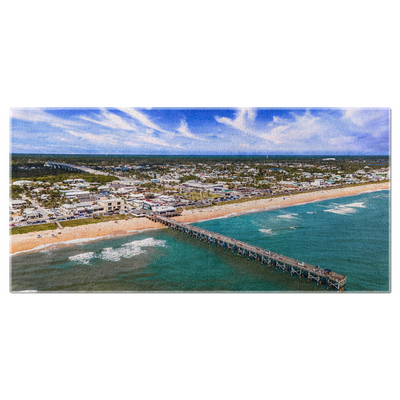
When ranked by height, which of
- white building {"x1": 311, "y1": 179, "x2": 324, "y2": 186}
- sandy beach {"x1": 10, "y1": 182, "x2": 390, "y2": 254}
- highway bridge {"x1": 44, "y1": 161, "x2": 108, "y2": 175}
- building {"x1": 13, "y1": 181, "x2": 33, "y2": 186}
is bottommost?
sandy beach {"x1": 10, "y1": 182, "x2": 390, "y2": 254}

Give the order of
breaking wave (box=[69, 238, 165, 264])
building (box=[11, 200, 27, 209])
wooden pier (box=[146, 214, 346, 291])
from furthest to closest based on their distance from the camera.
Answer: breaking wave (box=[69, 238, 165, 264]), building (box=[11, 200, 27, 209]), wooden pier (box=[146, 214, 346, 291])

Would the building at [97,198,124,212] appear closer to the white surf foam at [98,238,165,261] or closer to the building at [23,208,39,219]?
the white surf foam at [98,238,165,261]

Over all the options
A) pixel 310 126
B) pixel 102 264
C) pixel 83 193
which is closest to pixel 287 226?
pixel 310 126

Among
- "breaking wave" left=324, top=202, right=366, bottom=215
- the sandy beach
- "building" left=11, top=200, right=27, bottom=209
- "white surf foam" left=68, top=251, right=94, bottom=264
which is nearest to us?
"building" left=11, top=200, right=27, bottom=209

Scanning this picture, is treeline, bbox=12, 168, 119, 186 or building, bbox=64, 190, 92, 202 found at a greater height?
treeline, bbox=12, 168, 119, 186

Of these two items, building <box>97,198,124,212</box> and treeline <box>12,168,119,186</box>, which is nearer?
treeline <box>12,168,119,186</box>

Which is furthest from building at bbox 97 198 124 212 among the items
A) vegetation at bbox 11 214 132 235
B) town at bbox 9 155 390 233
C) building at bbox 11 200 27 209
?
building at bbox 11 200 27 209

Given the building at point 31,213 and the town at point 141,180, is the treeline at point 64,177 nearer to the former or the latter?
the town at point 141,180

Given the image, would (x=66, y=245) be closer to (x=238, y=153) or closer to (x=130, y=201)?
(x=130, y=201)
